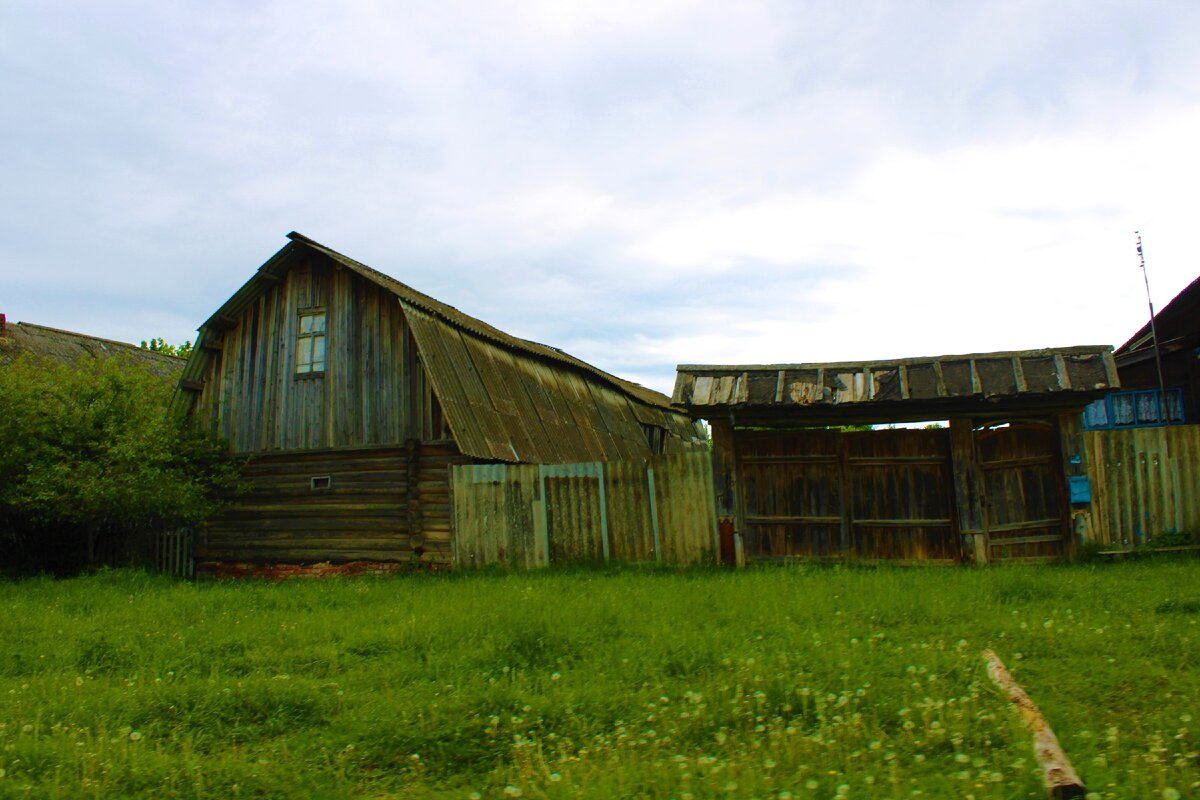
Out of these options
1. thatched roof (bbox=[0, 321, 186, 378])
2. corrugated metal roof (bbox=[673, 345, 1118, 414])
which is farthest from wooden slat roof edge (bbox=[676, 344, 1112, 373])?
thatched roof (bbox=[0, 321, 186, 378])

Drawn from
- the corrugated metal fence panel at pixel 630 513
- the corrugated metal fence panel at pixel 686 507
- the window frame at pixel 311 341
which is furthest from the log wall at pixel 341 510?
the corrugated metal fence panel at pixel 686 507

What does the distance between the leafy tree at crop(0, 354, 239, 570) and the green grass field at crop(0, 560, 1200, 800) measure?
5612 millimetres

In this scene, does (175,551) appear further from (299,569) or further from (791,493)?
(791,493)

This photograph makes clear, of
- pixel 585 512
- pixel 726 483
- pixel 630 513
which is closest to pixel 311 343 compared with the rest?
pixel 585 512

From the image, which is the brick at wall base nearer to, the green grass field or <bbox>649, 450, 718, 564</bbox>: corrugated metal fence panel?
<bbox>649, 450, 718, 564</bbox>: corrugated metal fence panel

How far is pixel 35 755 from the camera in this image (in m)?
5.23

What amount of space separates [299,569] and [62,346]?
779 inches

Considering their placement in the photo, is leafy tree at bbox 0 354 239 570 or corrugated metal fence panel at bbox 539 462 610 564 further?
leafy tree at bbox 0 354 239 570

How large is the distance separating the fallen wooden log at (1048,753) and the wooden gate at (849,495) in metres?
7.58

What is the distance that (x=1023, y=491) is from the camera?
42.1ft

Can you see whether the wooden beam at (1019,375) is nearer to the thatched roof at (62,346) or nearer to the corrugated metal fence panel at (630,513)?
the corrugated metal fence panel at (630,513)

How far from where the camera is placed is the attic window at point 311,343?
17484 millimetres

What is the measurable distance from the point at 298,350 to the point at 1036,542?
14242 mm

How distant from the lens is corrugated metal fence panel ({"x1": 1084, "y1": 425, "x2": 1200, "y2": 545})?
480 inches
